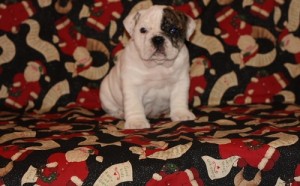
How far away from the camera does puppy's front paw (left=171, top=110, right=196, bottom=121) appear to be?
8.29 feet

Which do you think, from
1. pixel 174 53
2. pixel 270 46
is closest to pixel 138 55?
pixel 174 53

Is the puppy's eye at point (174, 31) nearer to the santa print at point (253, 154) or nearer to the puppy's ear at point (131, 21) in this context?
the puppy's ear at point (131, 21)

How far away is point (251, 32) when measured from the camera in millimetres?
3039

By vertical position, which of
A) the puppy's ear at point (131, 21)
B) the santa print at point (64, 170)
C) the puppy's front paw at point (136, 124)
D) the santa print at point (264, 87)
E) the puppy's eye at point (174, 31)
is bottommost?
the santa print at point (64, 170)

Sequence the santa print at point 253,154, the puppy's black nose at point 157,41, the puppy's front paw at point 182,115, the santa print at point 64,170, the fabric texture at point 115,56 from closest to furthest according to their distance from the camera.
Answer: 1. the santa print at point 64,170
2. the santa print at point 253,154
3. the puppy's black nose at point 157,41
4. the puppy's front paw at point 182,115
5. the fabric texture at point 115,56

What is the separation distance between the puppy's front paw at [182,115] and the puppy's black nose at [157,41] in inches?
16.5

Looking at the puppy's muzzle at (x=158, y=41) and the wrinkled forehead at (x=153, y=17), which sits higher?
the wrinkled forehead at (x=153, y=17)

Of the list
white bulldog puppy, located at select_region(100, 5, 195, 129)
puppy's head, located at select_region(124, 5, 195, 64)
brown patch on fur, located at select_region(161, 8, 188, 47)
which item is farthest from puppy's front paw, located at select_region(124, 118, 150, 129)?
brown patch on fur, located at select_region(161, 8, 188, 47)

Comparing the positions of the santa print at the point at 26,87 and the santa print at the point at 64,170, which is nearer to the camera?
the santa print at the point at 64,170

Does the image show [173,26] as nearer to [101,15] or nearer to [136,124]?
[136,124]

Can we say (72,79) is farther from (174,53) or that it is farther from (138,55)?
(174,53)

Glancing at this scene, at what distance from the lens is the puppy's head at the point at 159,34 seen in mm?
2418

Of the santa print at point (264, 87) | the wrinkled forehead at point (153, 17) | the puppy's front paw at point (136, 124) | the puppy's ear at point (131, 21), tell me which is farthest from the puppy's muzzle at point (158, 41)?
the santa print at point (264, 87)

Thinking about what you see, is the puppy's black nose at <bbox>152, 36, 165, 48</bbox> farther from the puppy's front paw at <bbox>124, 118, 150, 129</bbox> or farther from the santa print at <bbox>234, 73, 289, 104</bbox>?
the santa print at <bbox>234, 73, 289, 104</bbox>
